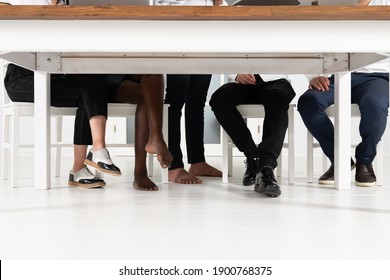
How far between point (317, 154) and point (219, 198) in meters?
4.16

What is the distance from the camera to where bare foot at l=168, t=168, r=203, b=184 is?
2.93 metres

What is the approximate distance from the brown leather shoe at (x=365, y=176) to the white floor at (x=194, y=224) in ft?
0.50

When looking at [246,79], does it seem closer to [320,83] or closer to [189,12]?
[320,83]

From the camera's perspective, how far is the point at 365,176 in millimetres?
2785

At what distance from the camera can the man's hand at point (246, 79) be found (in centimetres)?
288

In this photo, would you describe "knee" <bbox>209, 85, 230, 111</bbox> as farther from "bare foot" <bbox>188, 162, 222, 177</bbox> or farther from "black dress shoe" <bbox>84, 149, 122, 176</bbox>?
"black dress shoe" <bbox>84, 149, 122, 176</bbox>

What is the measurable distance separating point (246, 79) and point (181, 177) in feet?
2.06

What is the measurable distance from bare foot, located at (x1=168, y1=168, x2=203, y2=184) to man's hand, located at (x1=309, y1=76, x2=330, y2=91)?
780 millimetres

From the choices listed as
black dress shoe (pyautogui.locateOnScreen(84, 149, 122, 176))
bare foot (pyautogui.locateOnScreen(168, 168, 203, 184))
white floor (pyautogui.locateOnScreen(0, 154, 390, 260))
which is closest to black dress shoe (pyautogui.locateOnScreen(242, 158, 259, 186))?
white floor (pyautogui.locateOnScreen(0, 154, 390, 260))

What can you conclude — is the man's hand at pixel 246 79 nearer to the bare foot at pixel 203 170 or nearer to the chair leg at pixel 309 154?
the chair leg at pixel 309 154

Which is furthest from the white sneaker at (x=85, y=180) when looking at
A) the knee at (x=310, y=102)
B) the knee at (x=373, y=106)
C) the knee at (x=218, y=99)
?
the knee at (x=373, y=106)

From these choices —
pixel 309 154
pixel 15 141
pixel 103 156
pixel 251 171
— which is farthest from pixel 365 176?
pixel 15 141

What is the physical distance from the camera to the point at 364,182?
2.78 m

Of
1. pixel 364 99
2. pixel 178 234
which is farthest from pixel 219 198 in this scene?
pixel 364 99
